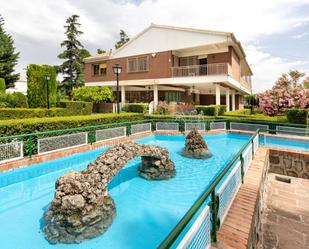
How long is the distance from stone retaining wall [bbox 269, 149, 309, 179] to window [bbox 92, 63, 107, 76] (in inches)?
932

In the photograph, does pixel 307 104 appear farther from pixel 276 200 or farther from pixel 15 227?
pixel 15 227

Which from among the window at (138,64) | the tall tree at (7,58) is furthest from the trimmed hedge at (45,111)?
the tall tree at (7,58)

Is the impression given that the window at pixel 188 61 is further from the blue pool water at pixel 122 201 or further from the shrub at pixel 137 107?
the blue pool water at pixel 122 201

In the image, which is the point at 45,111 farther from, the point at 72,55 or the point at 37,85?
the point at 72,55

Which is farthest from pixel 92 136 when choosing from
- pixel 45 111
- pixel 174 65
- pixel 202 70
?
pixel 174 65

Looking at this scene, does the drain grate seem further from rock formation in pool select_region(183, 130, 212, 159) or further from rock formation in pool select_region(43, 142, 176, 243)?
rock formation in pool select_region(43, 142, 176, 243)

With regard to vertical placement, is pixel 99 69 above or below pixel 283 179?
above

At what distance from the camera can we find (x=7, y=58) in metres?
34.7

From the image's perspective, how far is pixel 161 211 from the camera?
206 inches

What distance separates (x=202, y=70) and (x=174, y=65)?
327cm

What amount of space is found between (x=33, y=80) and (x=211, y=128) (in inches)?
765

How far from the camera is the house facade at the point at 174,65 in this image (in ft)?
62.7

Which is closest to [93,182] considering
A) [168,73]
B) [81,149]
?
[81,149]

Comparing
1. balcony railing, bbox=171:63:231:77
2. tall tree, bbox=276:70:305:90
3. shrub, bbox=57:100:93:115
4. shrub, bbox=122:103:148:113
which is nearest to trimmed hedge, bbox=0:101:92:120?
shrub, bbox=57:100:93:115
